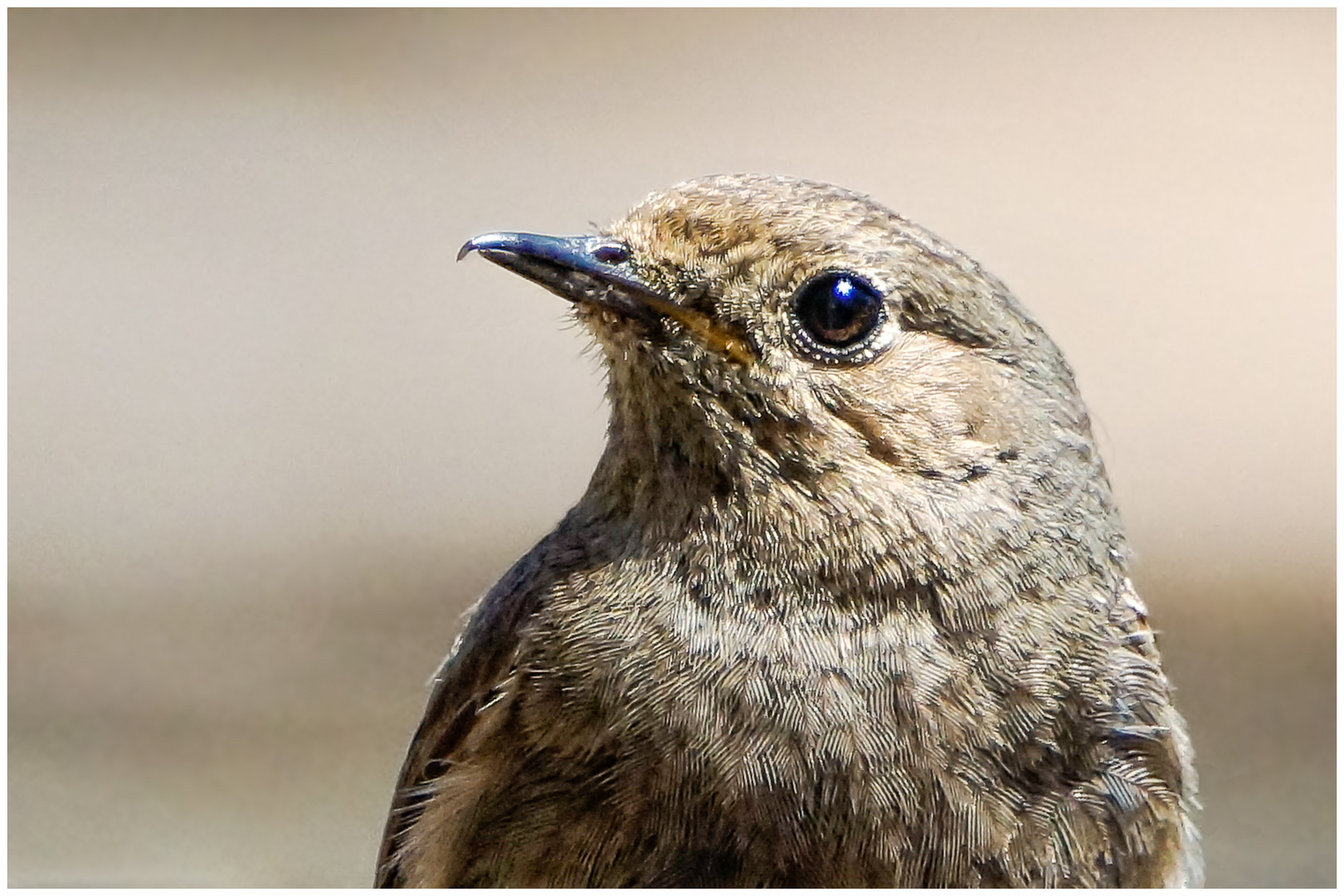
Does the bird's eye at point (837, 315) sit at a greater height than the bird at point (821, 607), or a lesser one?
greater

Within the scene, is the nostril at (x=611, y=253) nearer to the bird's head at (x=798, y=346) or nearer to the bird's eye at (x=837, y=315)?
the bird's head at (x=798, y=346)

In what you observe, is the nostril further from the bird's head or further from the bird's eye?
the bird's eye

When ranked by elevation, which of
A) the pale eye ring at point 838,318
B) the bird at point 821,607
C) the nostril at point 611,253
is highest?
the nostril at point 611,253

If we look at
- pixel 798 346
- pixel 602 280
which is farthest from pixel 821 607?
pixel 602 280

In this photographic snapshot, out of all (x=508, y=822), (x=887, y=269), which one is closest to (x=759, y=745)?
(x=508, y=822)

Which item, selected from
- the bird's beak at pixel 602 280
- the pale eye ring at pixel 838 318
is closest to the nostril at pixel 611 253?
the bird's beak at pixel 602 280

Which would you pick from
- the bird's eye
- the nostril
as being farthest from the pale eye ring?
the nostril

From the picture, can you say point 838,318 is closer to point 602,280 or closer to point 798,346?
point 798,346
